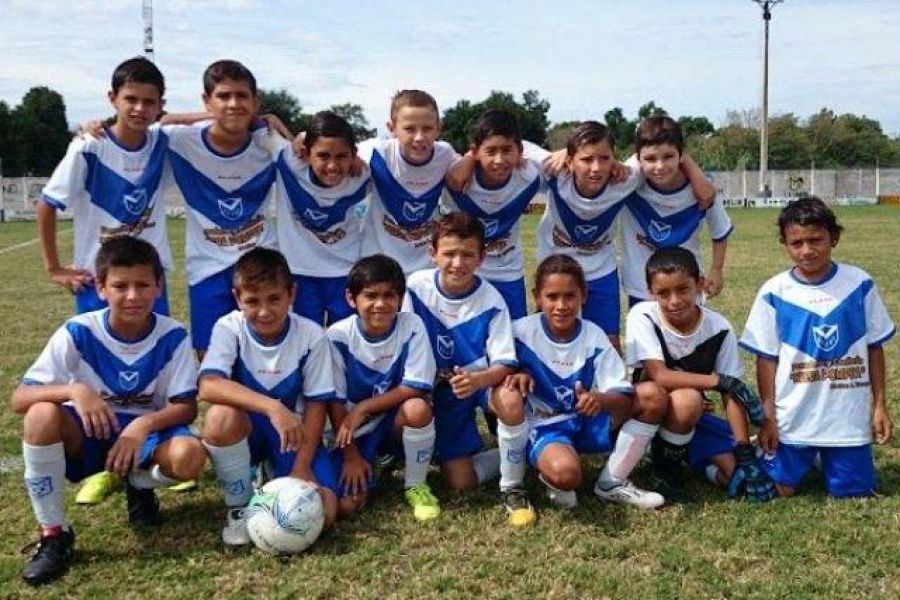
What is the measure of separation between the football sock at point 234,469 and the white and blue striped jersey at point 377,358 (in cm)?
50

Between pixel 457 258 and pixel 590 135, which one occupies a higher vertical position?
pixel 590 135

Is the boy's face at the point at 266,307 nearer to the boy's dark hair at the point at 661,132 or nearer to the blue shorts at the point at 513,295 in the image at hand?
the blue shorts at the point at 513,295

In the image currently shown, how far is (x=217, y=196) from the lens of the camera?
4168 mm

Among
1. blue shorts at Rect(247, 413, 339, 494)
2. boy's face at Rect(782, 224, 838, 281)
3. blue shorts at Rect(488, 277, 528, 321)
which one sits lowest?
blue shorts at Rect(247, 413, 339, 494)

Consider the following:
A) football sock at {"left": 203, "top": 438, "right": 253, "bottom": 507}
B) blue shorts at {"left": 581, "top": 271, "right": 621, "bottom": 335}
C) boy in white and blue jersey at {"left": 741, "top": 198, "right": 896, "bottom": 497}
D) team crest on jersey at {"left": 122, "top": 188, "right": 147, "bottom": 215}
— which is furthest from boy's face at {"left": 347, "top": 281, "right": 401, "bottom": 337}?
boy in white and blue jersey at {"left": 741, "top": 198, "right": 896, "bottom": 497}

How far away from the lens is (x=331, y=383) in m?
3.45

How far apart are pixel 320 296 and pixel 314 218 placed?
1.27ft

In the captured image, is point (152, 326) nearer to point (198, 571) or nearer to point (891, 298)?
point (198, 571)

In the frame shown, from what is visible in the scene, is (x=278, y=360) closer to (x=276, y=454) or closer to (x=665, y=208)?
(x=276, y=454)

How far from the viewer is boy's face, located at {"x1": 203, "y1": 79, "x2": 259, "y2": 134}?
397cm

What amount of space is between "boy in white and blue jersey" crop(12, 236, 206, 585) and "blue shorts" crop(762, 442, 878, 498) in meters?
2.27

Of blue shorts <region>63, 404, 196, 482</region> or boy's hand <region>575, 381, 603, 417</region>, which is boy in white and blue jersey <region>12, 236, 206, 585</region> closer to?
blue shorts <region>63, 404, 196, 482</region>

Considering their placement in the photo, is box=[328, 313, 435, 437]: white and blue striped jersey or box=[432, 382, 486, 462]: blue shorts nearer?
box=[328, 313, 435, 437]: white and blue striped jersey

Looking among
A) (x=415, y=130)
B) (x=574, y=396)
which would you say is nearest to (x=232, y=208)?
(x=415, y=130)
